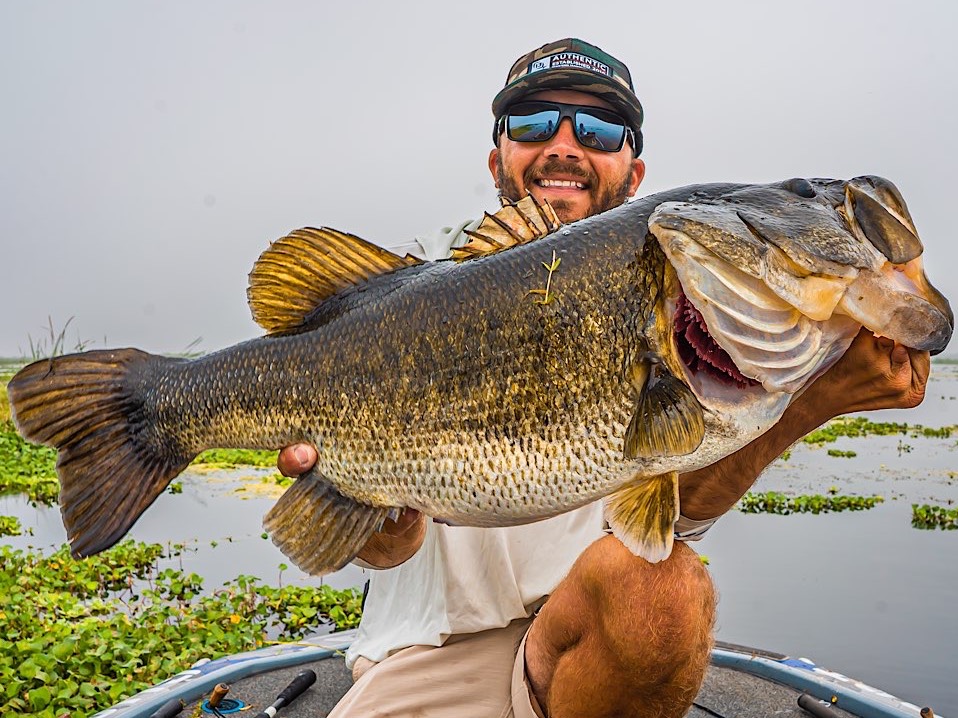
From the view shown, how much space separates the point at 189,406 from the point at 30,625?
3439 millimetres

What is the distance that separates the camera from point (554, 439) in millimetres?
1926

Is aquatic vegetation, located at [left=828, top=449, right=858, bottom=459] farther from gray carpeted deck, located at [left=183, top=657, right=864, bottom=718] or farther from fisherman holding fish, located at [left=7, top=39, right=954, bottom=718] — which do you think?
fisherman holding fish, located at [left=7, top=39, right=954, bottom=718]

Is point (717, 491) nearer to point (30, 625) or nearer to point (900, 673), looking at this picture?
point (30, 625)

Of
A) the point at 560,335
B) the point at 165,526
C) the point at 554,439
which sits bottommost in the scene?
the point at 165,526

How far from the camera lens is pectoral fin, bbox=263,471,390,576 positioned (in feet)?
7.19

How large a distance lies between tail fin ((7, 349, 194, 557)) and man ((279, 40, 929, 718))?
48 cm

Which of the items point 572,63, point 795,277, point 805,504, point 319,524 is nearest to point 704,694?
point 319,524

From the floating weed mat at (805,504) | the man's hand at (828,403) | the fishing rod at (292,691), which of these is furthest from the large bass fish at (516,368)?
the floating weed mat at (805,504)

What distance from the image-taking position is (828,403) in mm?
2129

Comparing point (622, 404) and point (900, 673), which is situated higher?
point (622, 404)

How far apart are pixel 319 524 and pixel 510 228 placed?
3.32 ft

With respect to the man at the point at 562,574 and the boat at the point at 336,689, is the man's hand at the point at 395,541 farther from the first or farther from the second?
the boat at the point at 336,689

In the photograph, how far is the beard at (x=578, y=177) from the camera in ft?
12.6

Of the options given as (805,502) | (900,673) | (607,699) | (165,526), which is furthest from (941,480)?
(607,699)
